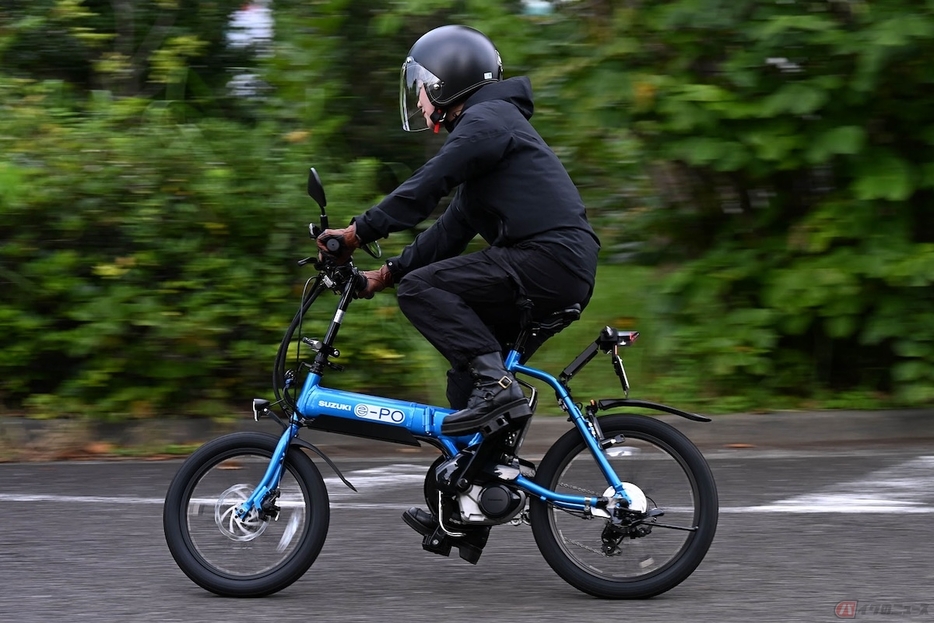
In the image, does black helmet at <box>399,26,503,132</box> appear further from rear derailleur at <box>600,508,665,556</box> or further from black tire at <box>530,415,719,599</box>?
rear derailleur at <box>600,508,665,556</box>

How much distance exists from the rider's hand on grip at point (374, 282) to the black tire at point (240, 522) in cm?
63

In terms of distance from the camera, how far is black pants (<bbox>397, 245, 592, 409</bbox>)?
14.7 ft

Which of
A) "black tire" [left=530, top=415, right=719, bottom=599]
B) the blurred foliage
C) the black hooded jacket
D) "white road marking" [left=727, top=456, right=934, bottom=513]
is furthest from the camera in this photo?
the blurred foliage

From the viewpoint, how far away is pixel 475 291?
450cm

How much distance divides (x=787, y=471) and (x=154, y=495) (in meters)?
3.30

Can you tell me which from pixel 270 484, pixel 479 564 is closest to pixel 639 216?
pixel 479 564

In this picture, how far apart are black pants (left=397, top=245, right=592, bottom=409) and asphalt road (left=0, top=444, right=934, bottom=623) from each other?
0.94 metres

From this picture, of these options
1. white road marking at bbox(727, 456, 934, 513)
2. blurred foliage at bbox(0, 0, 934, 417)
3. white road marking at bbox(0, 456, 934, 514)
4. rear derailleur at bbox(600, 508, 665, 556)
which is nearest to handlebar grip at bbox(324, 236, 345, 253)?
rear derailleur at bbox(600, 508, 665, 556)

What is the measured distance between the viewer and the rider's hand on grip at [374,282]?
185 inches

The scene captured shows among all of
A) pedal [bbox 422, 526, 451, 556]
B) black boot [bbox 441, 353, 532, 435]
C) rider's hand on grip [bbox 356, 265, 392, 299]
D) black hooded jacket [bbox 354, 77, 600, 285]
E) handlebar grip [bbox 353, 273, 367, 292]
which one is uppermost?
black hooded jacket [bbox 354, 77, 600, 285]

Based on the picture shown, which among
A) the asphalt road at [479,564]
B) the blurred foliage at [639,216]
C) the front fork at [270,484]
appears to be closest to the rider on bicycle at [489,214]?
the front fork at [270,484]

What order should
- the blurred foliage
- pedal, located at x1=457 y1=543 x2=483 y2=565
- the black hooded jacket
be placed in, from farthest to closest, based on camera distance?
the blurred foliage
pedal, located at x1=457 y1=543 x2=483 y2=565
the black hooded jacket

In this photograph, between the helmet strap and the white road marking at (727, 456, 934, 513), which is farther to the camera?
the white road marking at (727, 456, 934, 513)

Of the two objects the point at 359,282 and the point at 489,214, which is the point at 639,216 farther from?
the point at 359,282
